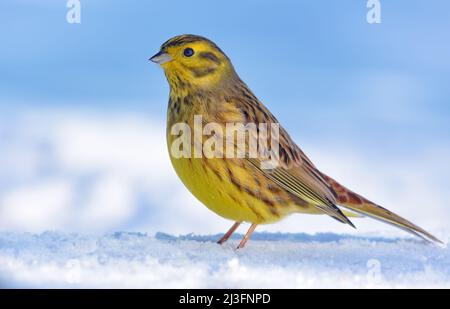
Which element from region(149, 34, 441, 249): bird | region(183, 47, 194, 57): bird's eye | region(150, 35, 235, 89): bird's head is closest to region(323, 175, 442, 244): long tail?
region(149, 34, 441, 249): bird

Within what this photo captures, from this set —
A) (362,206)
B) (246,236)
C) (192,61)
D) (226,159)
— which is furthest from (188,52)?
(362,206)

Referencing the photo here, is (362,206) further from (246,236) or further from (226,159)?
(226,159)

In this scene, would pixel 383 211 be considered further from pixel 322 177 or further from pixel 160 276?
pixel 160 276

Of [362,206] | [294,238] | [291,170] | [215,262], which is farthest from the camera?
[294,238]

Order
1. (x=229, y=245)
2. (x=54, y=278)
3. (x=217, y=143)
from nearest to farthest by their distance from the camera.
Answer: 1. (x=54, y=278)
2. (x=217, y=143)
3. (x=229, y=245)

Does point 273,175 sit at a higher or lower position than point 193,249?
higher

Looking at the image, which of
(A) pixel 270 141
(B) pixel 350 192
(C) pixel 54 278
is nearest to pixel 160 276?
(C) pixel 54 278
